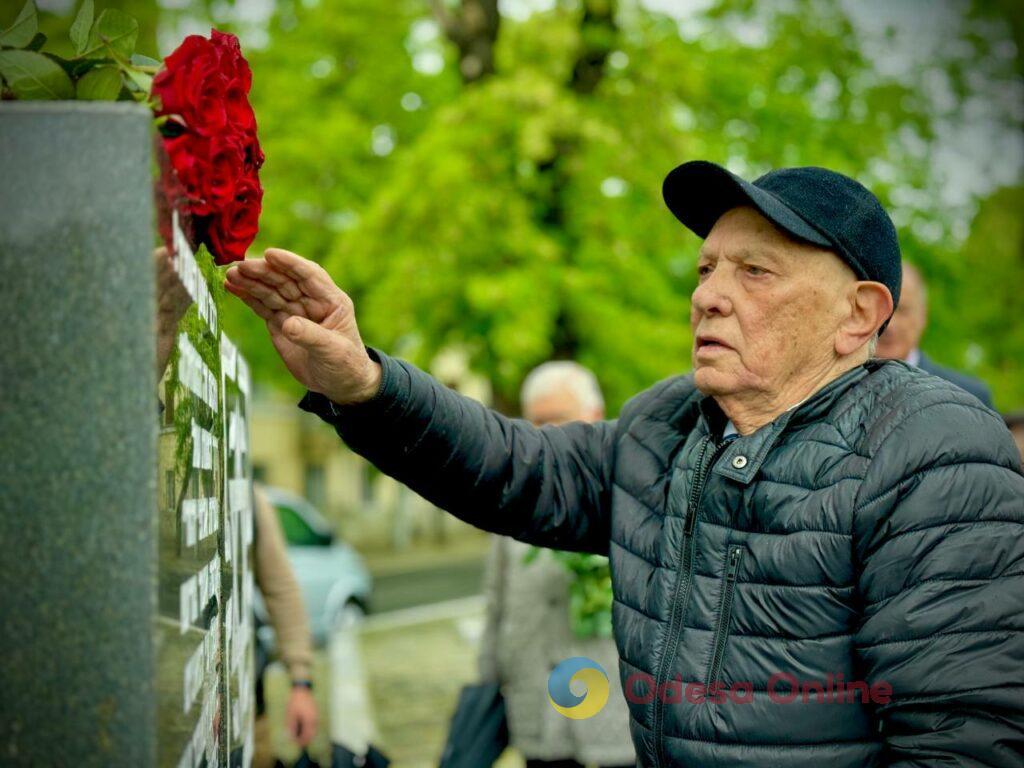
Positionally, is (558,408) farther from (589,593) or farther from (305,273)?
(305,273)

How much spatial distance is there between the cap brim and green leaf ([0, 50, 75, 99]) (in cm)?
112

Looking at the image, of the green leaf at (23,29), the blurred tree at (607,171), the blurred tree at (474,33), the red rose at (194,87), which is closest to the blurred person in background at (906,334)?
the red rose at (194,87)

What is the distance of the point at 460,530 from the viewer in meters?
38.6

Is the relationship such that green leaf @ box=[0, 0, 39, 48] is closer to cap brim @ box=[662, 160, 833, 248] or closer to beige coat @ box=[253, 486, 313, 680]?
cap brim @ box=[662, 160, 833, 248]

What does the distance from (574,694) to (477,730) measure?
0.50 meters

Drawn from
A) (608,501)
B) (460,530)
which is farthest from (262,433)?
(608,501)

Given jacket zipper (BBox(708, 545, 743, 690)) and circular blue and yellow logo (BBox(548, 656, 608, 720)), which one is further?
circular blue and yellow logo (BBox(548, 656, 608, 720))

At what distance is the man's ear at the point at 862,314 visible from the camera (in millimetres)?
2086

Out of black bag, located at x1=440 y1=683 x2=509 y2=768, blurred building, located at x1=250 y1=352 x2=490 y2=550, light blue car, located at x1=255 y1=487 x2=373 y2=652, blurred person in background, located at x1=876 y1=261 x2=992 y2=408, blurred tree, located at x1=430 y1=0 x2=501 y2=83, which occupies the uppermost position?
blurred building, located at x1=250 y1=352 x2=490 y2=550

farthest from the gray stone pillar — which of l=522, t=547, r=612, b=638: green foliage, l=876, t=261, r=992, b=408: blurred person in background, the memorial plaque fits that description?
l=876, t=261, r=992, b=408: blurred person in background

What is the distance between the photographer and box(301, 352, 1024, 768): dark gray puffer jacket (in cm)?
170

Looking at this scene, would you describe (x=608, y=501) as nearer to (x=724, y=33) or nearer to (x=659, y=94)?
(x=659, y=94)

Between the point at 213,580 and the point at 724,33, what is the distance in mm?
10387

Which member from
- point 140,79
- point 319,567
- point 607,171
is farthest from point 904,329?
point 319,567
